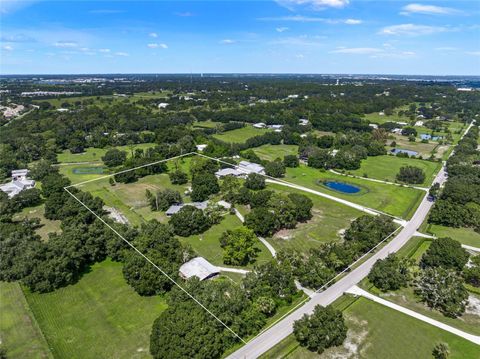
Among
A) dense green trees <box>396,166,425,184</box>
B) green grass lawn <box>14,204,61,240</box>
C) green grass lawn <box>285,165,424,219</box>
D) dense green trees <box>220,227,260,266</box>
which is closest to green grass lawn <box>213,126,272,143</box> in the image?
green grass lawn <box>285,165,424,219</box>

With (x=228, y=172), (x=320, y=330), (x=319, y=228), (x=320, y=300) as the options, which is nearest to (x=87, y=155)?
(x=228, y=172)

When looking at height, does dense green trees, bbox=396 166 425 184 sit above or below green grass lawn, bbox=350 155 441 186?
above

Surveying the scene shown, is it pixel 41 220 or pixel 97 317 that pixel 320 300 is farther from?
pixel 41 220

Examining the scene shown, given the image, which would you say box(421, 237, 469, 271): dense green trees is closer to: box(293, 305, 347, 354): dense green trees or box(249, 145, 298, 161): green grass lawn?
box(293, 305, 347, 354): dense green trees

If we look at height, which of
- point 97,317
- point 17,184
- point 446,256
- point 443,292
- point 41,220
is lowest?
point 97,317

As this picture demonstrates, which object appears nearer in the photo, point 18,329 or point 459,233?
point 18,329

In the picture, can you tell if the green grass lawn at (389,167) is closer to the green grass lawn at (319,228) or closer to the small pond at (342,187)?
the small pond at (342,187)
